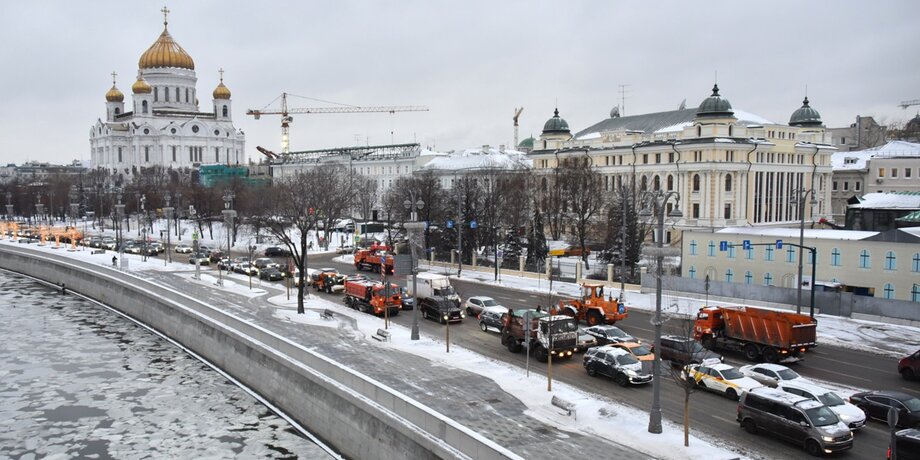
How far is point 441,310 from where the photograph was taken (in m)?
35.6

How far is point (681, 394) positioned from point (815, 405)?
5.02m

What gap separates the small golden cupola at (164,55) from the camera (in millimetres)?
162750

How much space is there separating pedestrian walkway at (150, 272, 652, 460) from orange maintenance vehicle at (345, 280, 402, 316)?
204 cm

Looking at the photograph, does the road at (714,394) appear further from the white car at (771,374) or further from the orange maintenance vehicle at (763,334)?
the white car at (771,374)

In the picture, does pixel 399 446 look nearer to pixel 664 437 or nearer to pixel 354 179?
pixel 664 437

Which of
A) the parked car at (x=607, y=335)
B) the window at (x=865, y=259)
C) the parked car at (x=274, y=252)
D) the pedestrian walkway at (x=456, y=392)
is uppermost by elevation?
the window at (x=865, y=259)

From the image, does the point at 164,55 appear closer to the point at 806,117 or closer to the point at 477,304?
the point at 806,117

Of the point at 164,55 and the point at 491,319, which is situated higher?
the point at 164,55

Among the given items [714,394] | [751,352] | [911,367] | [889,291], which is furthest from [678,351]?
[889,291]

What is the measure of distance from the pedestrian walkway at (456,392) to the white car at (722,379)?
20.3 ft

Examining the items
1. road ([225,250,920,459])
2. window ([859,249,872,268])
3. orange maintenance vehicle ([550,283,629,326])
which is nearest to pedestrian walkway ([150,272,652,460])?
road ([225,250,920,459])

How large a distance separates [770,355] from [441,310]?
14.9 meters

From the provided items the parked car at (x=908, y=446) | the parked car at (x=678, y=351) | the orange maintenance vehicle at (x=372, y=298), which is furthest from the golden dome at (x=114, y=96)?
the parked car at (x=908, y=446)

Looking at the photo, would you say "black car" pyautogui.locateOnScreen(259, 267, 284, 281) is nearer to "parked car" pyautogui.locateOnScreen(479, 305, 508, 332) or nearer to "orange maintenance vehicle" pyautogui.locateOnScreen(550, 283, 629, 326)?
"parked car" pyautogui.locateOnScreen(479, 305, 508, 332)
